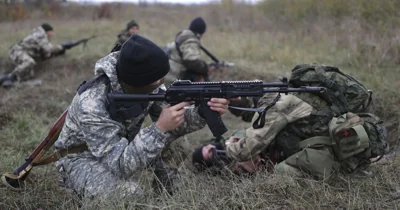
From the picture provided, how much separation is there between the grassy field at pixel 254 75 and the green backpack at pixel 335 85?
21.8 inches

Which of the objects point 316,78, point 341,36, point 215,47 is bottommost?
point 215,47

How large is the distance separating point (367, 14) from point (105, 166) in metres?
8.01

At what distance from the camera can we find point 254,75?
7.54 meters

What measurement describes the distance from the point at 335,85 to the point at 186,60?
151 inches

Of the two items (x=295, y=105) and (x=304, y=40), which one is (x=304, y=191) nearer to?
(x=295, y=105)

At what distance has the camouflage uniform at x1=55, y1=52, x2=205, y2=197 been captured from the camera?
2.60 metres

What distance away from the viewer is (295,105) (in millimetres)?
3107

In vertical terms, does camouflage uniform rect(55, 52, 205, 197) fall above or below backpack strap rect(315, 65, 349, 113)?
below

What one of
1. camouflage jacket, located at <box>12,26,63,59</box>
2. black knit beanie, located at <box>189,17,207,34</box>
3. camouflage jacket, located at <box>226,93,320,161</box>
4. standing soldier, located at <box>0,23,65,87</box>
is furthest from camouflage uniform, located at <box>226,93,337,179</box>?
camouflage jacket, located at <box>12,26,63,59</box>

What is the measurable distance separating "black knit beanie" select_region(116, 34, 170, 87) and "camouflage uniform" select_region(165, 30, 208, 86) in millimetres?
3996

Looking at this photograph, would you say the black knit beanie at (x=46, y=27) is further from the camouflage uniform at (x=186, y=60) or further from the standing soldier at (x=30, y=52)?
the camouflage uniform at (x=186, y=60)

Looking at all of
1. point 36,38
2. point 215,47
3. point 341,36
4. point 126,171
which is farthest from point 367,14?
point 126,171

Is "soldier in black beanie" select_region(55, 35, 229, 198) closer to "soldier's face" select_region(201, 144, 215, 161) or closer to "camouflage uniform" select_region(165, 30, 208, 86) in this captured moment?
"soldier's face" select_region(201, 144, 215, 161)

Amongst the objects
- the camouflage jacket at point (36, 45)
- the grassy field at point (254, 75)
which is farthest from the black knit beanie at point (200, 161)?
the camouflage jacket at point (36, 45)
